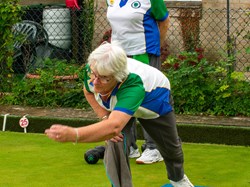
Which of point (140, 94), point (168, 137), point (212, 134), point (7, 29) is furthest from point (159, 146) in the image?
point (7, 29)

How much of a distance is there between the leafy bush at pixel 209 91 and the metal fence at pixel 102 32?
2240mm

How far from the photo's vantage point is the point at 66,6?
14.1m

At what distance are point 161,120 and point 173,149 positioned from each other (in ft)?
A: 0.87

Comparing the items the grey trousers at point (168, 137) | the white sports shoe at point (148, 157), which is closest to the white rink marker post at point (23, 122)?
the white sports shoe at point (148, 157)

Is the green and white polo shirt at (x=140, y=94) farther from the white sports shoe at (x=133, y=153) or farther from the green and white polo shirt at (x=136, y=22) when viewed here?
the white sports shoe at (x=133, y=153)

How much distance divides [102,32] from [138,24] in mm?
6258

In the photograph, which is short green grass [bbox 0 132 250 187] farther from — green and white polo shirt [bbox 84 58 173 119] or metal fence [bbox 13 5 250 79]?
metal fence [bbox 13 5 250 79]

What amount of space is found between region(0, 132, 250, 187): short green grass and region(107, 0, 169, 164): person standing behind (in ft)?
3.32

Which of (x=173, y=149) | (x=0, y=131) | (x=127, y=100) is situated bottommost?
(x=0, y=131)

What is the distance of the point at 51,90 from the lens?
10.3 m

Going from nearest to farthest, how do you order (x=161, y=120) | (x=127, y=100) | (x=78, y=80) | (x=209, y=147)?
1. (x=127, y=100)
2. (x=161, y=120)
3. (x=209, y=147)
4. (x=78, y=80)

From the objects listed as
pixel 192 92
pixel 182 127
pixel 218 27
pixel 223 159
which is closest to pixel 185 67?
pixel 192 92

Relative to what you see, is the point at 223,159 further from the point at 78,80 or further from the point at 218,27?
the point at 218,27

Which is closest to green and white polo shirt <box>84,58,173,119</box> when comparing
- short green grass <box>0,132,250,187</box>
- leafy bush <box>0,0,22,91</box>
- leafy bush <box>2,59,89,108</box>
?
short green grass <box>0,132,250,187</box>
